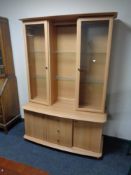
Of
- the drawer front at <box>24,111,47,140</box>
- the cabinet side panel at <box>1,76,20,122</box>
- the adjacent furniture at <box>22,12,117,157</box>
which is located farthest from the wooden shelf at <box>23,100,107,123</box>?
the cabinet side panel at <box>1,76,20,122</box>

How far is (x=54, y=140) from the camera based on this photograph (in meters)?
2.13

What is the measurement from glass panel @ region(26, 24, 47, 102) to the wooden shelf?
0.20m

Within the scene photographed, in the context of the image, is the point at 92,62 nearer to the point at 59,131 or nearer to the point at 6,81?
the point at 59,131

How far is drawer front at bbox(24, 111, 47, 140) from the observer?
213 cm

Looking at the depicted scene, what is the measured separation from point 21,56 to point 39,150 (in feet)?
5.03

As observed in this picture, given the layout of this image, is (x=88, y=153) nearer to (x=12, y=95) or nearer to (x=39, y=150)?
Answer: (x=39, y=150)

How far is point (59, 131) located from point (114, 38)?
4.75ft

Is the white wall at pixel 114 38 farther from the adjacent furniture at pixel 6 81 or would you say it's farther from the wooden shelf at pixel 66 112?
the wooden shelf at pixel 66 112

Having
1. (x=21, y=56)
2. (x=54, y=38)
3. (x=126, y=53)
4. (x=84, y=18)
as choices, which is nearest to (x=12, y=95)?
(x=21, y=56)

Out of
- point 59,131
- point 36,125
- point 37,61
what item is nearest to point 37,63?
point 37,61

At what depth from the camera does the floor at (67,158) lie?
1805mm

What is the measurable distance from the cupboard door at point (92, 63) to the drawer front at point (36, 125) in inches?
22.7

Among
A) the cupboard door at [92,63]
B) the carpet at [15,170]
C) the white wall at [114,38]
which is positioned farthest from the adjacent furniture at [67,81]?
the carpet at [15,170]

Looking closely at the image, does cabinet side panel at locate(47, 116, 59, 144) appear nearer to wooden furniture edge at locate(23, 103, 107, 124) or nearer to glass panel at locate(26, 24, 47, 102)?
wooden furniture edge at locate(23, 103, 107, 124)
